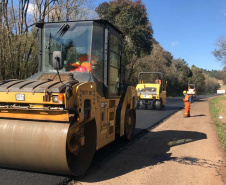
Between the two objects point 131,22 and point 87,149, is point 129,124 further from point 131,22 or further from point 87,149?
point 131,22

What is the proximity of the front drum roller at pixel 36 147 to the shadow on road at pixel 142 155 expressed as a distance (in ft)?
1.86

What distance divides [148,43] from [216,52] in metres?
19.6

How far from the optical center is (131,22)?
26375 mm

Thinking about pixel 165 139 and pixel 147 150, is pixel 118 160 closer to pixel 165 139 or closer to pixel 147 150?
pixel 147 150

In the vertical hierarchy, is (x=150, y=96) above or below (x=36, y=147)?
above

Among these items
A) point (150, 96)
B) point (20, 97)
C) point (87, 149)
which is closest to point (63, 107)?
point (20, 97)

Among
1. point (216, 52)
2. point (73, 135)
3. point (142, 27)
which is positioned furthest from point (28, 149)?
point (216, 52)

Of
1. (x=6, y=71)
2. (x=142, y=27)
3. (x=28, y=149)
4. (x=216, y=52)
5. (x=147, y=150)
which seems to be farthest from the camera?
(x=216, y=52)

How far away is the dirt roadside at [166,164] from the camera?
412cm

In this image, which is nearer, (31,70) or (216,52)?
(31,70)

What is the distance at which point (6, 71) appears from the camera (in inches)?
516

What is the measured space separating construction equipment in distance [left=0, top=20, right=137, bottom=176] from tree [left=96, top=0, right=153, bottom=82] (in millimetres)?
21207

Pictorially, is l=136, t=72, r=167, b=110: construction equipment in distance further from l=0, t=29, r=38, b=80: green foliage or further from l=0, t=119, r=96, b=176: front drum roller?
l=0, t=119, r=96, b=176: front drum roller

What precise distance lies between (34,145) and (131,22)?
24.4 meters
